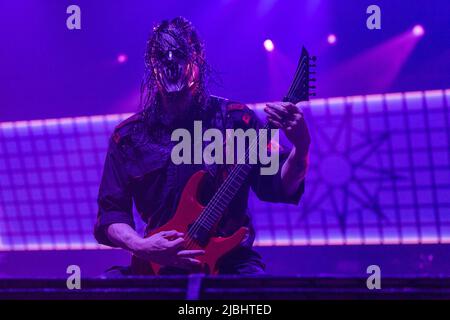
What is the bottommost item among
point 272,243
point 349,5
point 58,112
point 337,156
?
point 272,243

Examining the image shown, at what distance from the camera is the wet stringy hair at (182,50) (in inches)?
81.0

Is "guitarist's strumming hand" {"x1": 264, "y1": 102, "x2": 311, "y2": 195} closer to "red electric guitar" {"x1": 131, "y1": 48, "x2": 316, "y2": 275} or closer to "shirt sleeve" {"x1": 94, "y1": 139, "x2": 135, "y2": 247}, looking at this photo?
"red electric guitar" {"x1": 131, "y1": 48, "x2": 316, "y2": 275}

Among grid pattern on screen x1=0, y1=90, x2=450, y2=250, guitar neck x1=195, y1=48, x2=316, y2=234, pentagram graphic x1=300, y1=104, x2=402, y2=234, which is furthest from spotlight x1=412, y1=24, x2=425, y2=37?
guitar neck x1=195, y1=48, x2=316, y2=234

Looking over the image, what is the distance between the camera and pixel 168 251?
181 cm

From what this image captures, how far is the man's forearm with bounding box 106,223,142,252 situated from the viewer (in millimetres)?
1854

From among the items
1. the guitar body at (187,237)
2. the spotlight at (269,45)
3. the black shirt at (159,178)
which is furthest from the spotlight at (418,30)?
the guitar body at (187,237)

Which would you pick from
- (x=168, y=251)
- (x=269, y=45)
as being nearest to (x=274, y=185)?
(x=168, y=251)

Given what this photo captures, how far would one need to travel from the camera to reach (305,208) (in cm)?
263

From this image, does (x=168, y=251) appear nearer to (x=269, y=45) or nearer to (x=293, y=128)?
(x=293, y=128)

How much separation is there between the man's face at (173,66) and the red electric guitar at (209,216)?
0.33 m

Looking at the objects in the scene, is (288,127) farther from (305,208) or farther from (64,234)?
(64,234)

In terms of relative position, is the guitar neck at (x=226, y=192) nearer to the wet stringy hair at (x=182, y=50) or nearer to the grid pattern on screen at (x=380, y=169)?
the wet stringy hair at (x=182, y=50)

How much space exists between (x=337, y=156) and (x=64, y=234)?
133cm

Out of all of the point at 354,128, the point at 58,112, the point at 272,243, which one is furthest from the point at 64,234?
the point at 354,128
